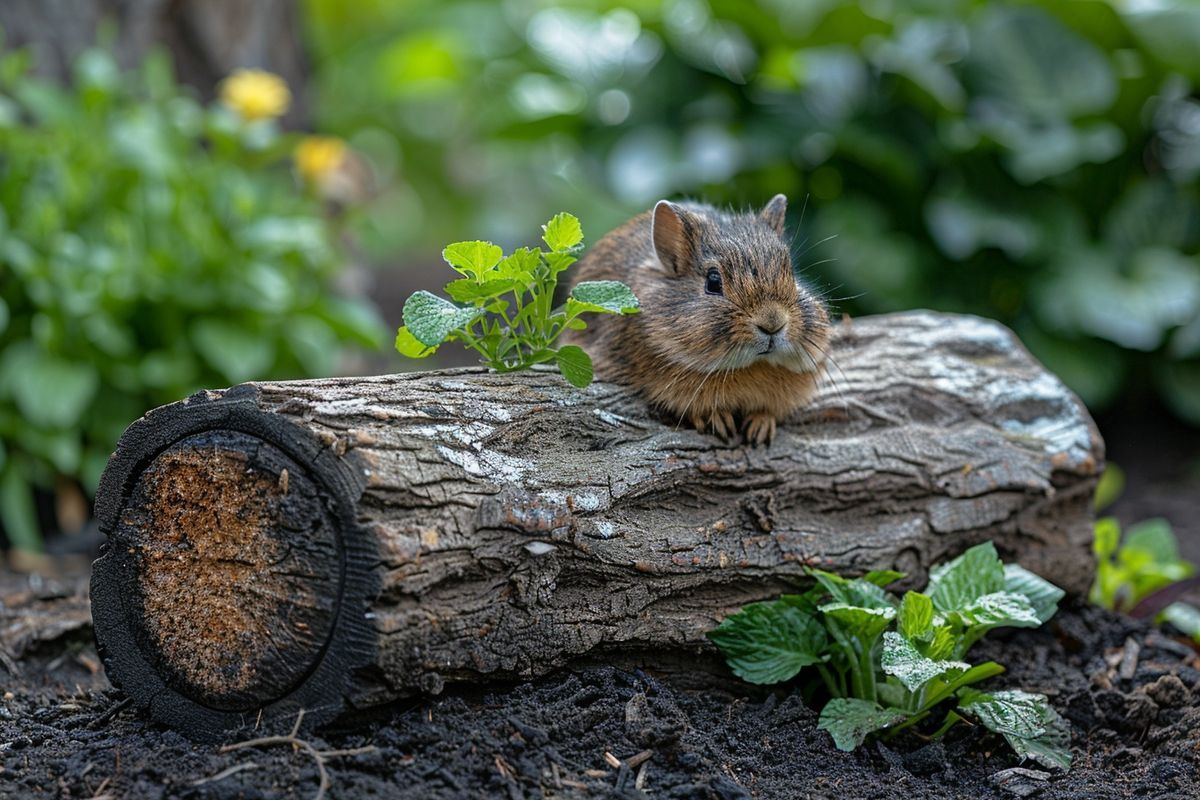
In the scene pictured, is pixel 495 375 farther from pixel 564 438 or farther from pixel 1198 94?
pixel 1198 94

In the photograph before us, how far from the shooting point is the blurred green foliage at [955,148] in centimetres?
745

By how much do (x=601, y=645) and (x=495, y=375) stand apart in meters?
0.88

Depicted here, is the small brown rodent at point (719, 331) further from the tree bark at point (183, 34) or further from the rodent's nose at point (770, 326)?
the tree bark at point (183, 34)

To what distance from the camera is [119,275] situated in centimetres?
567

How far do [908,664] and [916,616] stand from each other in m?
0.19

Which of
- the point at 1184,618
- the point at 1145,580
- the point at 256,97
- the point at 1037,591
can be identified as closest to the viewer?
the point at 1037,591

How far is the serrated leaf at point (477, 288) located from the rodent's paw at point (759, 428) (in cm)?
96

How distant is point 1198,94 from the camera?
25.7 feet

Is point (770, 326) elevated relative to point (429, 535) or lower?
elevated

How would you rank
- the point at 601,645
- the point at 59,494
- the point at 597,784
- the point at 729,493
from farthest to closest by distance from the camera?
the point at 59,494
the point at 729,493
the point at 601,645
the point at 597,784

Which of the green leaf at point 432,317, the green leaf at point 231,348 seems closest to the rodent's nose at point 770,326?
the green leaf at point 432,317

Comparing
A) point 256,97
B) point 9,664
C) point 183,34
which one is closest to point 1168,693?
point 9,664

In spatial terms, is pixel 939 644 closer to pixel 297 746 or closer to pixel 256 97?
pixel 297 746

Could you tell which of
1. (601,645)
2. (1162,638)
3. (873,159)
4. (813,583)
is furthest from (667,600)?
(873,159)
